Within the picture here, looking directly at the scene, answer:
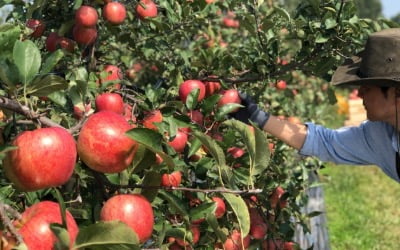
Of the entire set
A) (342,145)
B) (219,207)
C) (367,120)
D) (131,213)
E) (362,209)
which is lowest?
(362,209)

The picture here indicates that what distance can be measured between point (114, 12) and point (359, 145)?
1.21 meters

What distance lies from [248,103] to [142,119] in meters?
0.69

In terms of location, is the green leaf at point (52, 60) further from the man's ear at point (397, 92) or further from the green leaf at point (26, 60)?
the man's ear at point (397, 92)

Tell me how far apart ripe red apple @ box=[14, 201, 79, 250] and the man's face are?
1278 millimetres

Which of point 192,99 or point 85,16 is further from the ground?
point 85,16

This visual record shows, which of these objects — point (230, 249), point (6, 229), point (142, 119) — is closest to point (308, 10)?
point (142, 119)

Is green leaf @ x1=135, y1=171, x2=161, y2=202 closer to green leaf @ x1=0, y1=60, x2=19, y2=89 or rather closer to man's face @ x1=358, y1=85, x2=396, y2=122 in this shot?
green leaf @ x1=0, y1=60, x2=19, y2=89

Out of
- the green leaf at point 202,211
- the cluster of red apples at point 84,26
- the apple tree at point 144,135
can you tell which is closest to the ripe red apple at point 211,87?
the apple tree at point 144,135

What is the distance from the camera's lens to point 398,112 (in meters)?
1.80

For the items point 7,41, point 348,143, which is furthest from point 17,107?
point 348,143

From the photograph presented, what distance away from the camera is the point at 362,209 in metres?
4.79

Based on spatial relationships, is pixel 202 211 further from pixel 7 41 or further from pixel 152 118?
pixel 7 41

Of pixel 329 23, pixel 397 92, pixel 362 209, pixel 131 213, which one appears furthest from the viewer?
pixel 362 209

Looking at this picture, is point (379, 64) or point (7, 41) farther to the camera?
point (379, 64)
